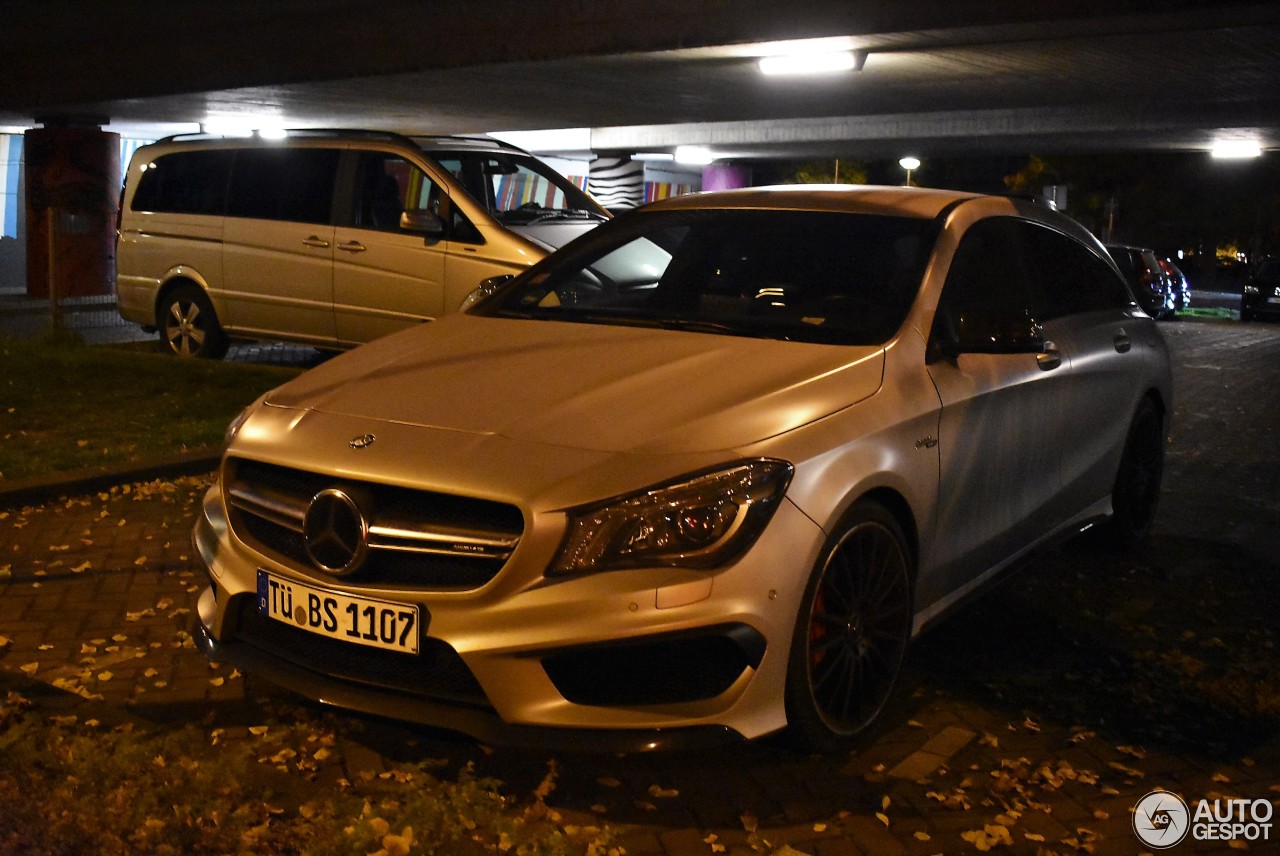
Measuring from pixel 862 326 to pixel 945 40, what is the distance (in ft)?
44.6

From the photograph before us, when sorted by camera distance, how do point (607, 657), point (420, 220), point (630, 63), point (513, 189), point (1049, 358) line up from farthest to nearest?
1. point (630, 63)
2. point (513, 189)
3. point (420, 220)
4. point (1049, 358)
5. point (607, 657)

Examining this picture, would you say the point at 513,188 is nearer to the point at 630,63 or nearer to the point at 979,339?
the point at 630,63

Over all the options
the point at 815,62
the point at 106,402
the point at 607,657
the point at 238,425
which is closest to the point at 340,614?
the point at 607,657

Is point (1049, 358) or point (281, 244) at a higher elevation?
point (281, 244)

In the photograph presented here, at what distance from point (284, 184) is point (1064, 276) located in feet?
27.3

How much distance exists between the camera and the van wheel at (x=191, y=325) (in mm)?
13203

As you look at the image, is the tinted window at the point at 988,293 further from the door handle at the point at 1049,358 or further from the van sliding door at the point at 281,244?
the van sliding door at the point at 281,244

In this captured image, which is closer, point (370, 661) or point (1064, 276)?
point (370, 661)

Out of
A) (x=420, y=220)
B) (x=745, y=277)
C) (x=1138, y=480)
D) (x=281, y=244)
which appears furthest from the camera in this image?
(x=281, y=244)

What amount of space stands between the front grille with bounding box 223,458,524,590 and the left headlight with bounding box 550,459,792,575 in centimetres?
17

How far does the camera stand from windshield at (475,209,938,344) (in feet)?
16.0

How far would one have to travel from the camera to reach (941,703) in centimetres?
484

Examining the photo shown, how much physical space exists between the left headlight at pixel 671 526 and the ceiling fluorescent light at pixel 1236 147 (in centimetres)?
3202

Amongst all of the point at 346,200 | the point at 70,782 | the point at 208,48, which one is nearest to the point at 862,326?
the point at 70,782
